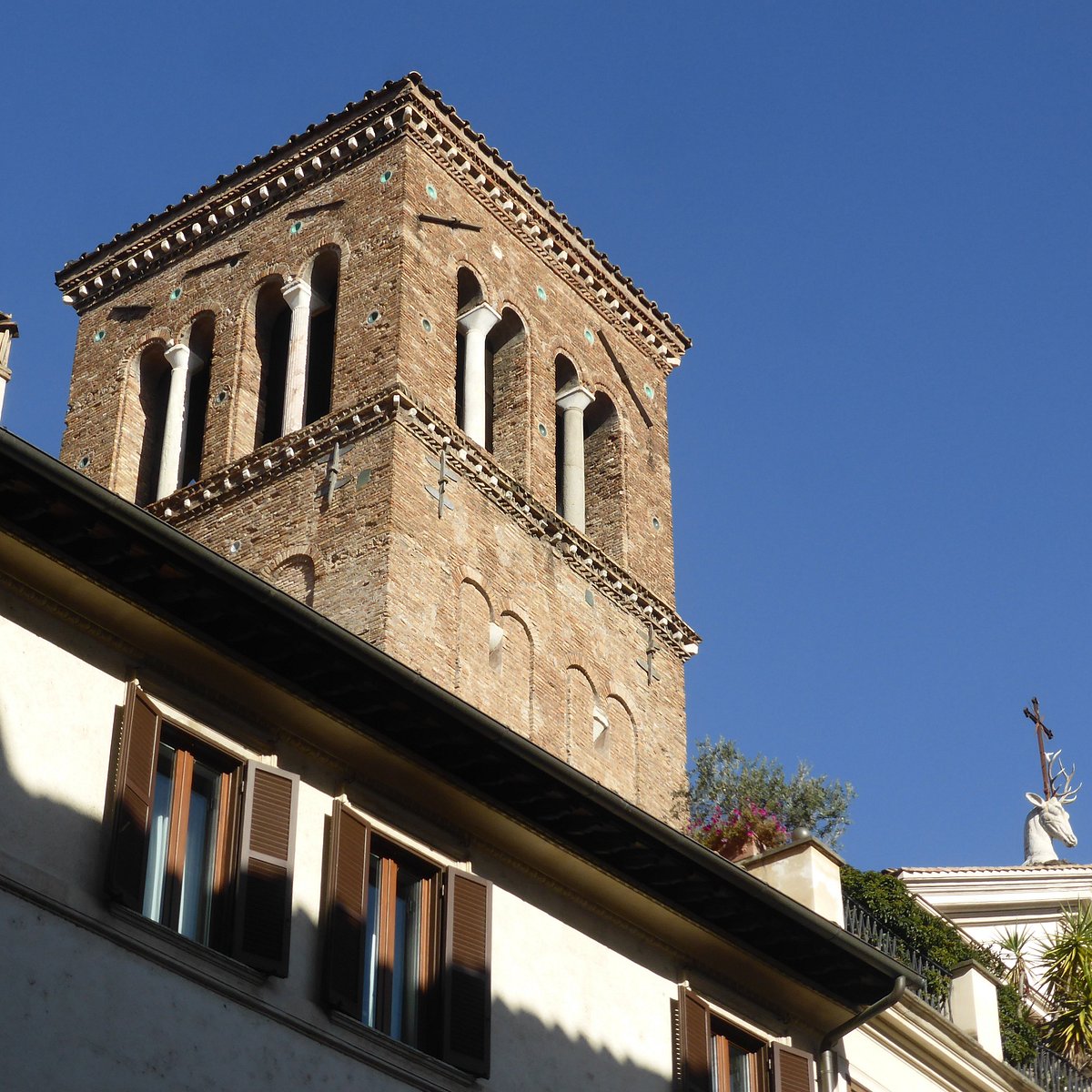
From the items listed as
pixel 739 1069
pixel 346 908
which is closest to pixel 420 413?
pixel 739 1069

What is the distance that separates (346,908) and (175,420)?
2153 cm

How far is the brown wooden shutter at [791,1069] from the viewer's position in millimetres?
16859

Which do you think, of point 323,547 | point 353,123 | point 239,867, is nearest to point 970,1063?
point 239,867

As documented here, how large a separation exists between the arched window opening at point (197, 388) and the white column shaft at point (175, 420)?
17 centimetres

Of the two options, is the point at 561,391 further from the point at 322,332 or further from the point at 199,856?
the point at 199,856

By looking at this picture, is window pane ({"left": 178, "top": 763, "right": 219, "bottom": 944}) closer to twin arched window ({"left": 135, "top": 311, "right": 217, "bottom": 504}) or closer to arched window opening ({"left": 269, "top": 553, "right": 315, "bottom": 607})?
arched window opening ({"left": 269, "top": 553, "right": 315, "bottom": 607})

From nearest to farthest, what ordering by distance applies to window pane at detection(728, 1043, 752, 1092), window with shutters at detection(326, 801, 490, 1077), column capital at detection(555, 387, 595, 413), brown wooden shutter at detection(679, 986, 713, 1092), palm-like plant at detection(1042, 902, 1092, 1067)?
1. window with shutters at detection(326, 801, 490, 1077)
2. brown wooden shutter at detection(679, 986, 713, 1092)
3. window pane at detection(728, 1043, 752, 1092)
4. palm-like plant at detection(1042, 902, 1092, 1067)
5. column capital at detection(555, 387, 595, 413)

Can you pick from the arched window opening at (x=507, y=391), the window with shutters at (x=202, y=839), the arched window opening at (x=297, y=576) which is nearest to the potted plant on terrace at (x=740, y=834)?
the arched window opening at (x=297, y=576)

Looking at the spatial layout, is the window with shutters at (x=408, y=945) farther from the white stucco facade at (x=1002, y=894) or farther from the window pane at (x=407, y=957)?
the white stucco facade at (x=1002, y=894)

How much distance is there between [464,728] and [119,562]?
2.55 metres

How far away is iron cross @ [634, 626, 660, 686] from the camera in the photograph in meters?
34.1

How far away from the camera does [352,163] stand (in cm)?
3469

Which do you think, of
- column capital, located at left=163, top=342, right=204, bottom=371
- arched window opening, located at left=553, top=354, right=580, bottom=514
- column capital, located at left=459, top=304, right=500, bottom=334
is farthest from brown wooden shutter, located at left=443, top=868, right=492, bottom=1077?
column capital, located at left=163, top=342, right=204, bottom=371

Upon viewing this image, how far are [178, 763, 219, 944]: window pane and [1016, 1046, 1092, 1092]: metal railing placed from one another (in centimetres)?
1039
